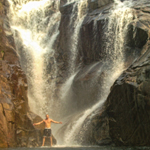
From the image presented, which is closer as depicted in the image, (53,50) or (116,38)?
(116,38)

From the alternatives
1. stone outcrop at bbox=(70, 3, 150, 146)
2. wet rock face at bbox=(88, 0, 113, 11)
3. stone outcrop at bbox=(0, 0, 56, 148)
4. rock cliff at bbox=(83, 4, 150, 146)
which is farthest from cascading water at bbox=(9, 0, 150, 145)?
stone outcrop at bbox=(0, 0, 56, 148)

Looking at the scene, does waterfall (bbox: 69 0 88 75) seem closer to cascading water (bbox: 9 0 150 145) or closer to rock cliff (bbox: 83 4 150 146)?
cascading water (bbox: 9 0 150 145)

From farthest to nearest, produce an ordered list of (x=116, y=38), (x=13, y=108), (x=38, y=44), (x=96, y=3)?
(x=38, y=44), (x=96, y=3), (x=116, y=38), (x=13, y=108)

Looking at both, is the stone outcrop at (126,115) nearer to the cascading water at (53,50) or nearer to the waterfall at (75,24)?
the cascading water at (53,50)

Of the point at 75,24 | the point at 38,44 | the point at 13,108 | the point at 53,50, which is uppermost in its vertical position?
the point at 75,24

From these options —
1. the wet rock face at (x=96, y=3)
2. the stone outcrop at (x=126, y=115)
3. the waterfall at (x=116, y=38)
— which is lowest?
the stone outcrop at (x=126, y=115)

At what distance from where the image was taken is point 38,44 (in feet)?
87.4

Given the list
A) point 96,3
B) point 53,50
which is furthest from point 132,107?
point 53,50

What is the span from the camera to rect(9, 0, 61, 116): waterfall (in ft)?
68.3

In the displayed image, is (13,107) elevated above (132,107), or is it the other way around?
(13,107)

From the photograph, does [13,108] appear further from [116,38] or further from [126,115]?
[116,38]

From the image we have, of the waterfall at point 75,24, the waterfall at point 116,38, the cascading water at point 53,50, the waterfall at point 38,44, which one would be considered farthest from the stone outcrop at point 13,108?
the waterfall at point 75,24

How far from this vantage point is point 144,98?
32.2 ft

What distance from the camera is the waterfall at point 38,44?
820 inches
